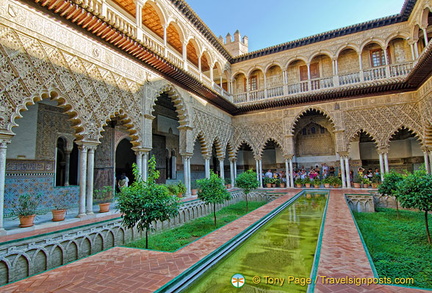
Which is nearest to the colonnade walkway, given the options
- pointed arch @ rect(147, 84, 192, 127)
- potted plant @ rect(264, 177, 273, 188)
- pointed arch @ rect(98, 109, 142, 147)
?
pointed arch @ rect(98, 109, 142, 147)

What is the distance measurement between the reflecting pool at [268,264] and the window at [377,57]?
11.8 m

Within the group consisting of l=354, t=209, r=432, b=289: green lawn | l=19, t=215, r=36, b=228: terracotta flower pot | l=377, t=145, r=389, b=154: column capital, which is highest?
l=377, t=145, r=389, b=154: column capital

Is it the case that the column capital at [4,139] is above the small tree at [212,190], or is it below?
above

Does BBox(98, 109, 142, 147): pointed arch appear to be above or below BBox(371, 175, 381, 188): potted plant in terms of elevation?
above

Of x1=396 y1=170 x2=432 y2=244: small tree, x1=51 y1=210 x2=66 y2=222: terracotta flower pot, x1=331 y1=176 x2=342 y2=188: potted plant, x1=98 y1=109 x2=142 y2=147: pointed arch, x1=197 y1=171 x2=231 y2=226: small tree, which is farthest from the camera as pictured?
x1=331 y1=176 x2=342 y2=188: potted plant

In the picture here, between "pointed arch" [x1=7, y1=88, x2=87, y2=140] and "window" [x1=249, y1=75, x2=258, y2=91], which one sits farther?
"window" [x1=249, y1=75, x2=258, y2=91]

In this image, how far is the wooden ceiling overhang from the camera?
19.0ft

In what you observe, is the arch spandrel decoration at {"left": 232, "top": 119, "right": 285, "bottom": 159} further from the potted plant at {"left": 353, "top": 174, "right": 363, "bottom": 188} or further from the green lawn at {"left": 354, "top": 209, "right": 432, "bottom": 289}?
the green lawn at {"left": 354, "top": 209, "right": 432, "bottom": 289}

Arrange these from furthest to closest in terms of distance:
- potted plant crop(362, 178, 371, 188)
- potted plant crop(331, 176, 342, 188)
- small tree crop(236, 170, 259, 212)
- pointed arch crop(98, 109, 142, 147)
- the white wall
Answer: potted plant crop(331, 176, 342, 188), potted plant crop(362, 178, 371, 188), small tree crop(236, 170, 259, 212), pointed arch crop(98, 109, 142, 147), the white wall

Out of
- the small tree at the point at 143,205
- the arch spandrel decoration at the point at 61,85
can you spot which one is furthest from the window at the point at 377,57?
the small tree at the point at 143,205

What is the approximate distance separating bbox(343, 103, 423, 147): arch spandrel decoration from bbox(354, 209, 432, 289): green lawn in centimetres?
494

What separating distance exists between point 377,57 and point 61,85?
1493cm

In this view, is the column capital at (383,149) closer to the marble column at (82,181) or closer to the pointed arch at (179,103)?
the pointed arch at (179,103)

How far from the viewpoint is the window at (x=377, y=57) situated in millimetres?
13023
